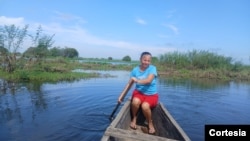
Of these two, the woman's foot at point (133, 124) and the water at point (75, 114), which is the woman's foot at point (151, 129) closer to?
the woman's foot at point (133, 124)

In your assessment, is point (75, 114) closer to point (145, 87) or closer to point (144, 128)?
point (144, 128)

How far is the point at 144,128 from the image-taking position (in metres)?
5.39

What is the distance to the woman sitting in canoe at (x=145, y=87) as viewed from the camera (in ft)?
15.8

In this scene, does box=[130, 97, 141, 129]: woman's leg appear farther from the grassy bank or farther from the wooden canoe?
the grassy bank

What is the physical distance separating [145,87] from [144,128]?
1.00m

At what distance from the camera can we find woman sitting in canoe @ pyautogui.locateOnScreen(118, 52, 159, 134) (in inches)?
190

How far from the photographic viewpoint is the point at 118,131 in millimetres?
3529

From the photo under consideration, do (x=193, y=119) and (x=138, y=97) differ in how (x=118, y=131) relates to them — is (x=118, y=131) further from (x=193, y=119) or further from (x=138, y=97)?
(x=193, y=119)

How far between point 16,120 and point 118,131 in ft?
13.7

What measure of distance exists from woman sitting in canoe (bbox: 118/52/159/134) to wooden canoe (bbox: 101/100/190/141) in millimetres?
230

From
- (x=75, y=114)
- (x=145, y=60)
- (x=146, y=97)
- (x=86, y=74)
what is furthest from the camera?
(x=86, y=74)

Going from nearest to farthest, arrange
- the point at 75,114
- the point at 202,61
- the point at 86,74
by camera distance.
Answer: the point at 75,114 < the point at 86,74 < the point at 202,61

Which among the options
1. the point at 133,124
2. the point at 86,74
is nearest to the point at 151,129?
the point at 133,124

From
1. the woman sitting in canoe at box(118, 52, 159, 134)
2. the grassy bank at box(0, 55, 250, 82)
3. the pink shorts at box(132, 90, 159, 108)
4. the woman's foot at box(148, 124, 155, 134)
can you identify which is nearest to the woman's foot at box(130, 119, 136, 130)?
the woman sitting in canoe at box(118, 52, 159, 134)
